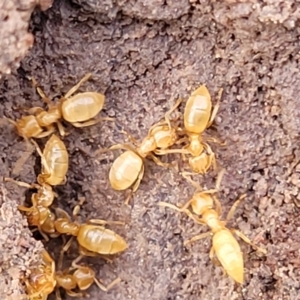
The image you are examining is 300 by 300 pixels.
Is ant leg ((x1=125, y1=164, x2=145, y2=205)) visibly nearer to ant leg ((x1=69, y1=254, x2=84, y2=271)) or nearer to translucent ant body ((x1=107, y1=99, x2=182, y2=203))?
translucent ant body ((x1=107, y1=99, x2=182, y2=203))

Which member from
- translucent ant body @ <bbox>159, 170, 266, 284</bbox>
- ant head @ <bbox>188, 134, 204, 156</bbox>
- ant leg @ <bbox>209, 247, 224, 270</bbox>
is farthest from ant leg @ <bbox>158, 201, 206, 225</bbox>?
ant head @ <bbox>188, 134, 204, 156</bbox>

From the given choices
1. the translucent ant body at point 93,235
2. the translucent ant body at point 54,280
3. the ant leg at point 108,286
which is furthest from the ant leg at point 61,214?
the ant leg at point 108,286

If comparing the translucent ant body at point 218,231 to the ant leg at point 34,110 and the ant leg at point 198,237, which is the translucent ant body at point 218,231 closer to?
the ant leg at point 198,237

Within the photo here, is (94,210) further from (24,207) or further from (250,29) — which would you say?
(250,29)

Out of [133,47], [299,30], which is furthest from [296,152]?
[133,47]

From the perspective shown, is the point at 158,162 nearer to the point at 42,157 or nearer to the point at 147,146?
the point at 147,146
